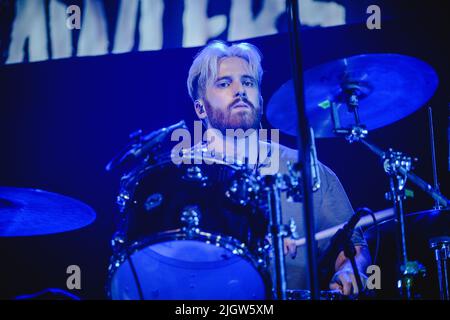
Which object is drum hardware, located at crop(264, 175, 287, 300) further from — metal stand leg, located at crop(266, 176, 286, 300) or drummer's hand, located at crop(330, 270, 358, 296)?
drummer's hand, located at crop(330, 270, 358, 296)

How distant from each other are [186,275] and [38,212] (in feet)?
2.83

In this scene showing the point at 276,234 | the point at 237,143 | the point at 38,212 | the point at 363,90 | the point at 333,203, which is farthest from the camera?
the point at 237,143

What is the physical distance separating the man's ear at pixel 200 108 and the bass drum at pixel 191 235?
1226 millimetres

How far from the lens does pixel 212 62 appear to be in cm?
304

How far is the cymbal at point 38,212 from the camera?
2.16 metres

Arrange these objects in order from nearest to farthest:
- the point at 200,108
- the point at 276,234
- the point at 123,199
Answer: the point at 276,234, the point at 123,199, the point at 200,108

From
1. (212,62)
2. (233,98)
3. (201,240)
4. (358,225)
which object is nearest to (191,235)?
(201,240)

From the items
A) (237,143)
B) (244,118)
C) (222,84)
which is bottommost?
(237,143)

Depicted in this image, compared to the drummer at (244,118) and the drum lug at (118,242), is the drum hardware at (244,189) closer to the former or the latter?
the drum lug at (118,242)

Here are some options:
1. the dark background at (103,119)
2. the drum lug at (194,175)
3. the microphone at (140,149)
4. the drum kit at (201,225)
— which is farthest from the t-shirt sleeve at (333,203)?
the microphone at (140,149)

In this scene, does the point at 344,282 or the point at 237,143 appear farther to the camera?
the point at 237,143

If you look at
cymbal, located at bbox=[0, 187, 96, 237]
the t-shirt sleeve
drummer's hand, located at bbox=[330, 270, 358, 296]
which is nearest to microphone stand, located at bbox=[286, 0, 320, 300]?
drummer's hand, located at bbox=[330, 270, 358, 296]

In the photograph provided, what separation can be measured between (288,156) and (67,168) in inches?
49.8

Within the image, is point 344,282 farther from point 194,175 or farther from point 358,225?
point 194,175
